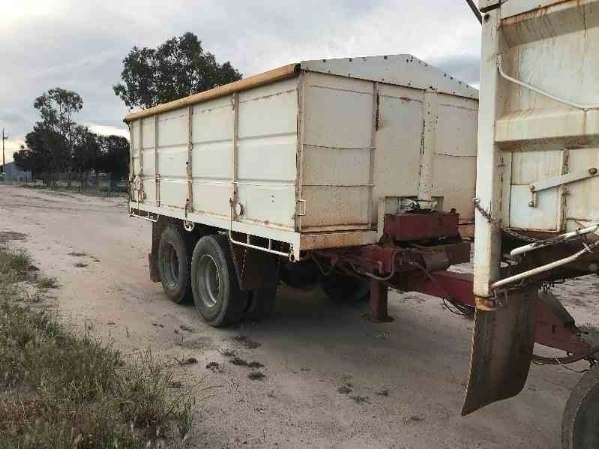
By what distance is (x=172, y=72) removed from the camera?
2866 cm

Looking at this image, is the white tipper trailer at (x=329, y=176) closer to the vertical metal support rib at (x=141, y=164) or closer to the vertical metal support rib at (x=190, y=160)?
the vertical metal support rib at (x=190, y=160)

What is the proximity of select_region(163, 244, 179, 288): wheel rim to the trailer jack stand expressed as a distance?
3.78 meters

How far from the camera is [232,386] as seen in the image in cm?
474

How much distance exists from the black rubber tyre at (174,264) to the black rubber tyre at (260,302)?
127cm

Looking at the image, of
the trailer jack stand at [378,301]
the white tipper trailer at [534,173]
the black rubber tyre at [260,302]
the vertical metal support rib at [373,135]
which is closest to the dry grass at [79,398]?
the black rubber tyre at [260,302]

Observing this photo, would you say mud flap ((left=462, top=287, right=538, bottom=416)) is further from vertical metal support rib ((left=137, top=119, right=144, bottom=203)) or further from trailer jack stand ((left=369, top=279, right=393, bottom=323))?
vertical metal support rib ((left=137, top=119, right=144, bottom=203))

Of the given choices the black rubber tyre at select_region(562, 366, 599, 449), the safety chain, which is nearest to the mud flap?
the safety chain

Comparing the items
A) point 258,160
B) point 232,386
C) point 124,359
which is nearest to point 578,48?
point 258,160

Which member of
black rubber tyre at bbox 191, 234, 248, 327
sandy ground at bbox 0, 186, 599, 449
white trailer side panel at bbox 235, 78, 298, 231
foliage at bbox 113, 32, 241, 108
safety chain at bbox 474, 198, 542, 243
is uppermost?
foliage at bbox 113, 32, 241, 108

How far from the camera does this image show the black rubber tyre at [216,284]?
20.4 feet

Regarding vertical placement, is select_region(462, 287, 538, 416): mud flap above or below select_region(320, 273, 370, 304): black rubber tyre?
above

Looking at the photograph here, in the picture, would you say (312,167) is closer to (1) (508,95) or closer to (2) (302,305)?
(1) (508,95)

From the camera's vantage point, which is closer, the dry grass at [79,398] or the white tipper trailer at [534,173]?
the white tipper trailer at [534,173]

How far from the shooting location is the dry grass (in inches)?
129
